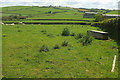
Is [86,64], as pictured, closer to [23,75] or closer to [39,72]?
[39,72]

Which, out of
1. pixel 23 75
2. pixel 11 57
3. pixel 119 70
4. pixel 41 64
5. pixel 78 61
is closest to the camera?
pixel 23 75

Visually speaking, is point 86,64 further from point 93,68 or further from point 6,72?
point 6,72

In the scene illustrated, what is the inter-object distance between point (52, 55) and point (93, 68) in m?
4.58

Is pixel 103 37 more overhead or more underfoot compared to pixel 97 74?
more overhead

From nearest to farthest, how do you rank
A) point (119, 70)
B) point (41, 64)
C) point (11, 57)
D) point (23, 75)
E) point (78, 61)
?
point (23, 75) < point (119, 70) < point (41, 64) < point (78, 61) < point (11, 57)

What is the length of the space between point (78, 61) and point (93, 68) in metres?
1.82

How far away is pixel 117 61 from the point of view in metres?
11.9

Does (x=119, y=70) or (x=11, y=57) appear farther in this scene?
(x=11, y=57)

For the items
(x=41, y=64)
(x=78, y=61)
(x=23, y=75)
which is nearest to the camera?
(x=23, y=75)

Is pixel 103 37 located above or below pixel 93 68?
above

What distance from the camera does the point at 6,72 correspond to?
9781 mm

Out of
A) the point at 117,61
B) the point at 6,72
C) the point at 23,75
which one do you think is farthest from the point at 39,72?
the point at 117,61

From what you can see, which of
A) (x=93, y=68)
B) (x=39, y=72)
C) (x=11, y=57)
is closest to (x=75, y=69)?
(x=93, y=68)

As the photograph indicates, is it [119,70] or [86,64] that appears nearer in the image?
[119,70]
